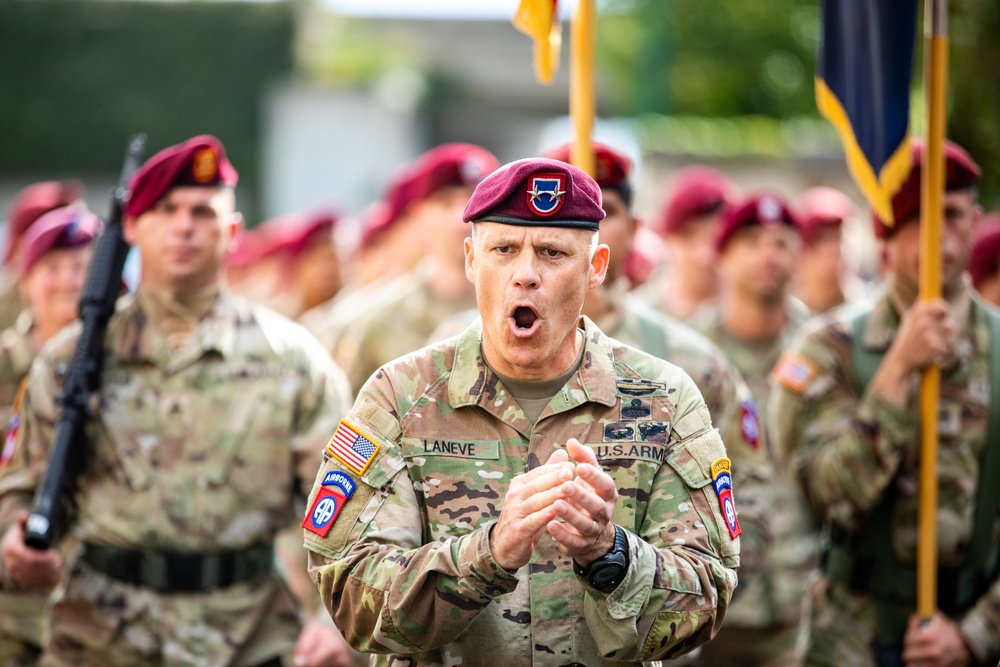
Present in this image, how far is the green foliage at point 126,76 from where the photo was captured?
104ft

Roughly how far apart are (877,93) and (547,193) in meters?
3.00

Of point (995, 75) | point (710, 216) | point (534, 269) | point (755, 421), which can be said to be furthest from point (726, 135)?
point (534, 269)

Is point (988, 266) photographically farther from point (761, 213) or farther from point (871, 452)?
point (871, 452)

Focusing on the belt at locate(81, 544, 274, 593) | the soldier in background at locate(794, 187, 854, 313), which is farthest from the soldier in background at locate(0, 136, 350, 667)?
the soldier in background at locate(794, 187, 854, 313)

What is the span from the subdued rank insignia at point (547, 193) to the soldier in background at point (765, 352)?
155 inches

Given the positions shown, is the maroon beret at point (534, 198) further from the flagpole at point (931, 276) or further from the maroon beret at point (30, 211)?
the maroon beret at point (30, 211)

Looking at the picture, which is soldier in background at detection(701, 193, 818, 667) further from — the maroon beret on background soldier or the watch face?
the watch face

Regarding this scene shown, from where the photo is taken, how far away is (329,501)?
3695mm

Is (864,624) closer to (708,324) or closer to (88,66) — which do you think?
(708,324)

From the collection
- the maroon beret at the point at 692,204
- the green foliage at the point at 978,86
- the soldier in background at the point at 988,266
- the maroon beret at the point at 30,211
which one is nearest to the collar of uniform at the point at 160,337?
the maroon beret at the point at 30,211

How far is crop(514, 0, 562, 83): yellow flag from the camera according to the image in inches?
217

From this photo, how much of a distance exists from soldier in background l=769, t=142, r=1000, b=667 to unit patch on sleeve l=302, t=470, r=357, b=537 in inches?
105

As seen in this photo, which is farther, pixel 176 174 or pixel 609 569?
pixel 176 174

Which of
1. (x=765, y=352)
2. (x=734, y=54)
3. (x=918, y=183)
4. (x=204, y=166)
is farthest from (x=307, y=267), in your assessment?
(x=734, y=54)
